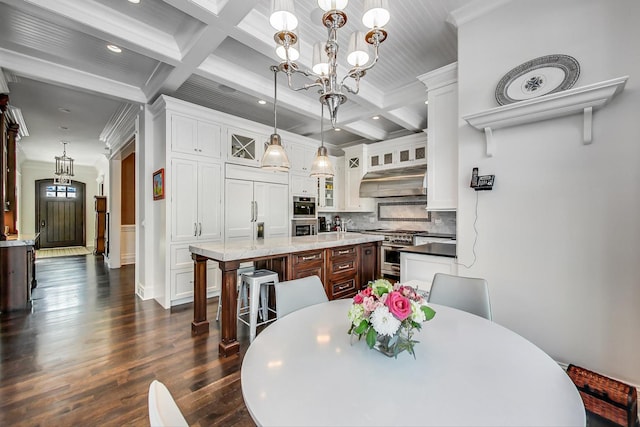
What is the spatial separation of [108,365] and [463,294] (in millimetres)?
2809

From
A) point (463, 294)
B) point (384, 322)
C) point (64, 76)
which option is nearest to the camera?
point (384, 322)

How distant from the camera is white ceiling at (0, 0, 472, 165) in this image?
230cm

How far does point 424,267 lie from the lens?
2.77 m

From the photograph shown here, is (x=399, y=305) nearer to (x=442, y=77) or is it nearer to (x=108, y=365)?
(x=108, y=365)

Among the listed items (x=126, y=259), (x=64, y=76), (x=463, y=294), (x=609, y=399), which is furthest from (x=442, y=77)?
(x=126, y=259)

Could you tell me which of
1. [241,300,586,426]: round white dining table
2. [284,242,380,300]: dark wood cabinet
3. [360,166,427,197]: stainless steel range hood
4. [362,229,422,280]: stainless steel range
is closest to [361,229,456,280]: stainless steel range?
[362,229,422,280]: stainless steel range

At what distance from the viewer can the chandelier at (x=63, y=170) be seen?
7.65 metres

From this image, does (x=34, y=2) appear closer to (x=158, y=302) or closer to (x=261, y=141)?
(x=261, y=141)

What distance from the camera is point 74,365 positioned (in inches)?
88.2

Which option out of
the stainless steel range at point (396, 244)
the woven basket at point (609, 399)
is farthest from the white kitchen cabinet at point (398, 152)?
the woven basket at point (609, 399)

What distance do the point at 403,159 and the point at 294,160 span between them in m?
2.14

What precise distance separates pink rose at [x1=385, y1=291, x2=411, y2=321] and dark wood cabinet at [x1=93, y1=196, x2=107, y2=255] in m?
9.14

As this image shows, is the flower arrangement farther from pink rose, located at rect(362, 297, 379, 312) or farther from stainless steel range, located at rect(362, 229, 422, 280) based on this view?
stainless steel range, located at rect(362, 229, 422, 280)

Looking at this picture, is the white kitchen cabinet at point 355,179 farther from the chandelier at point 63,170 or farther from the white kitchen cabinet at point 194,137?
the chandelier at point 63,170
